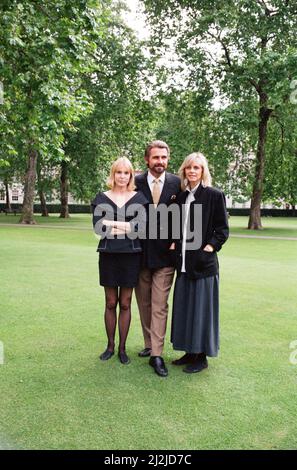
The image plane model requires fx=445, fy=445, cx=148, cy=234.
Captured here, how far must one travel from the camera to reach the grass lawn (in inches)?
135

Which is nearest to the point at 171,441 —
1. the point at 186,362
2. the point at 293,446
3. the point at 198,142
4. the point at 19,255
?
the point at 293,446

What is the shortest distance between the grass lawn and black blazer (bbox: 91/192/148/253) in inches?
52.1

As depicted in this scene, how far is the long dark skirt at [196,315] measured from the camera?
4.68 metres

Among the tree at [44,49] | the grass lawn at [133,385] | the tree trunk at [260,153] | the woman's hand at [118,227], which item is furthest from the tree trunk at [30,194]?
the woman's hand at [118,227]

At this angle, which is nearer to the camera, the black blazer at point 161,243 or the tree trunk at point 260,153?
the black blazer at point 161,243

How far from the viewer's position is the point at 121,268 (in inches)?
189

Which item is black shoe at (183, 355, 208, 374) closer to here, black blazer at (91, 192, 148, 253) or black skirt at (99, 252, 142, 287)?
black skirt at (99, 252, 142, 287)

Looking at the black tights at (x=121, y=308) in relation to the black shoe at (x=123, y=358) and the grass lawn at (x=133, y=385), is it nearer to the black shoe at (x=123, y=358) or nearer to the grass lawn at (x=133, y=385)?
the black shoe at (x=123, y=358)

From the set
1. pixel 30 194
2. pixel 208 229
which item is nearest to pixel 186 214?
pixel 208 229

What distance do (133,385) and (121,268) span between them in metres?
1.20

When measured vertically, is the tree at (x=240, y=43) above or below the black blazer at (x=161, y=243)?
above

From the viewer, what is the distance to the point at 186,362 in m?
5.07

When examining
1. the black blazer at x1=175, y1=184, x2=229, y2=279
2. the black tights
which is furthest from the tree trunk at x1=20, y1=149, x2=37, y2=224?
the black blazer at x1=175, y1=184, x2=229, y2=279

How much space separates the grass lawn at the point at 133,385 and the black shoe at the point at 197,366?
2.9 inches
